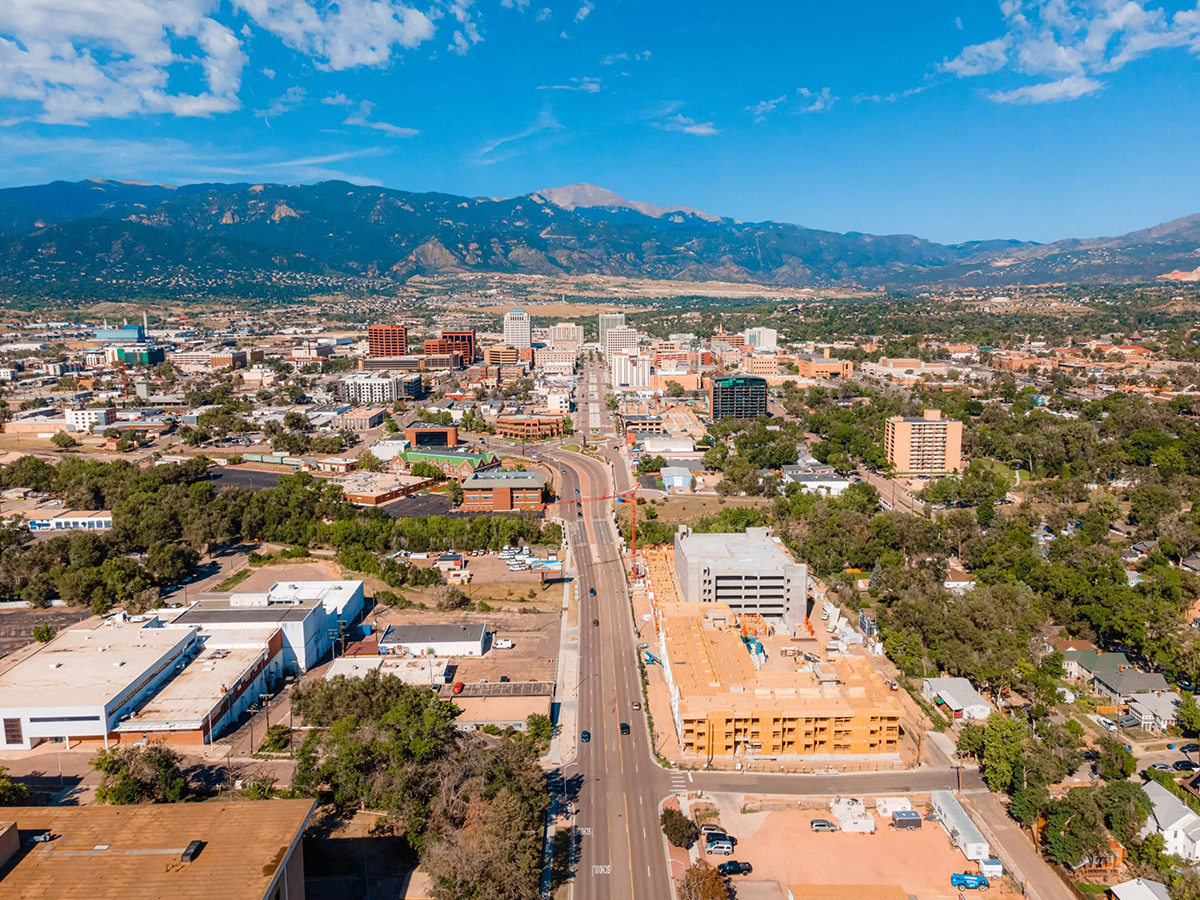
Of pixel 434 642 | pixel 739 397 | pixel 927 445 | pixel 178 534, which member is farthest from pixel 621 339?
pixel 434 642

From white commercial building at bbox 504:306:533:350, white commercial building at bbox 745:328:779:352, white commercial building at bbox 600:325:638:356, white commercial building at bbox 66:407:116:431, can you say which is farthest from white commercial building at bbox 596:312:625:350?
white commercial building at bbox 66:407:116:431

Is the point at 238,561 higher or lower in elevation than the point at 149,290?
lower

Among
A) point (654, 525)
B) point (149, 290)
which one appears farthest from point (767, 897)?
point (149, 290)

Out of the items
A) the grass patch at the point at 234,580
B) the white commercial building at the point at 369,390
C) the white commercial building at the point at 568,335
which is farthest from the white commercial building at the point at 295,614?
the white commercial building at the point at 568,335

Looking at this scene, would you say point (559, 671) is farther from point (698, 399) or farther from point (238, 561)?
point (698, 399)

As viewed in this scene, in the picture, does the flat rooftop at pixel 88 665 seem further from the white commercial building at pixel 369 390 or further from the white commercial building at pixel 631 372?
the white commercial building at pixel 631 372

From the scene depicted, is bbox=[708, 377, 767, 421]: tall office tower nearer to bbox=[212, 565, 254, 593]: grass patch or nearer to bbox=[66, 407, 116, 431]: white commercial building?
bbox=[212, 565, 254, 593]: grass patch

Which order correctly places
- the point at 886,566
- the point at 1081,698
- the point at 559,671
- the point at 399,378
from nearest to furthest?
the point at 1081,698 → the point at 559,671 → the point at 886,566 → the point at 399,378
